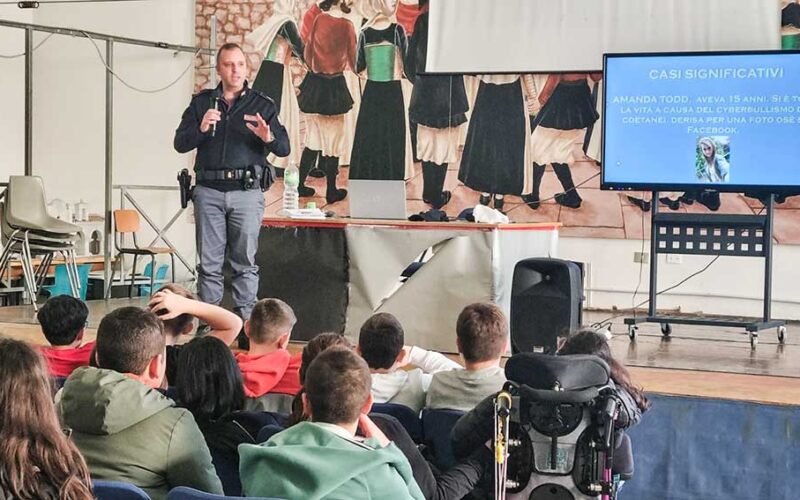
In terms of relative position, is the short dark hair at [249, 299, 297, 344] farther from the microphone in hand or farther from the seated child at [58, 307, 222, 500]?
the microphone in hand

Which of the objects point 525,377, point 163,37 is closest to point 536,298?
point 525,377

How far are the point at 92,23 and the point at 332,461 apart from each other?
8.86 meters

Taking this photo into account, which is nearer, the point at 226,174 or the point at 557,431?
the point at 557,431

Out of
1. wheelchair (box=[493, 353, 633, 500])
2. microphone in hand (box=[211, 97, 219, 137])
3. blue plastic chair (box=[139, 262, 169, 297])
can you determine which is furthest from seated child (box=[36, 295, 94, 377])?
blue plastic chair (box=[139, 262, 169, 297])

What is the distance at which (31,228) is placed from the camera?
303 inches

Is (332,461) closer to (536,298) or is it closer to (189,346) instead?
(189,346)

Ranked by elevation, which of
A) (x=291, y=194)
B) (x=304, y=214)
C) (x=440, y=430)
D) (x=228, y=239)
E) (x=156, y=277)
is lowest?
(x=156, y=277)

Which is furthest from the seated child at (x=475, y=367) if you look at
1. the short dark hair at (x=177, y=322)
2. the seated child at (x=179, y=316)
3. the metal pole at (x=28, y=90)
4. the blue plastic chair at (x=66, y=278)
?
the blue plastic chair at (x=66, y=278)

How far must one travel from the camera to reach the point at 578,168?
26.0ft

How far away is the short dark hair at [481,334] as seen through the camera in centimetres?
326

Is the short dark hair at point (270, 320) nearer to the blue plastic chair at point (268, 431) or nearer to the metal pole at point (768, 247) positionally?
the blue plastic chair at point (268, 431)

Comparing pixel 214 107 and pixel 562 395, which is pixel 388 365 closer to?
pixel 562 395

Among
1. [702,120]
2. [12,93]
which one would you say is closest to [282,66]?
[12,93]

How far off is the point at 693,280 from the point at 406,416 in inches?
203
